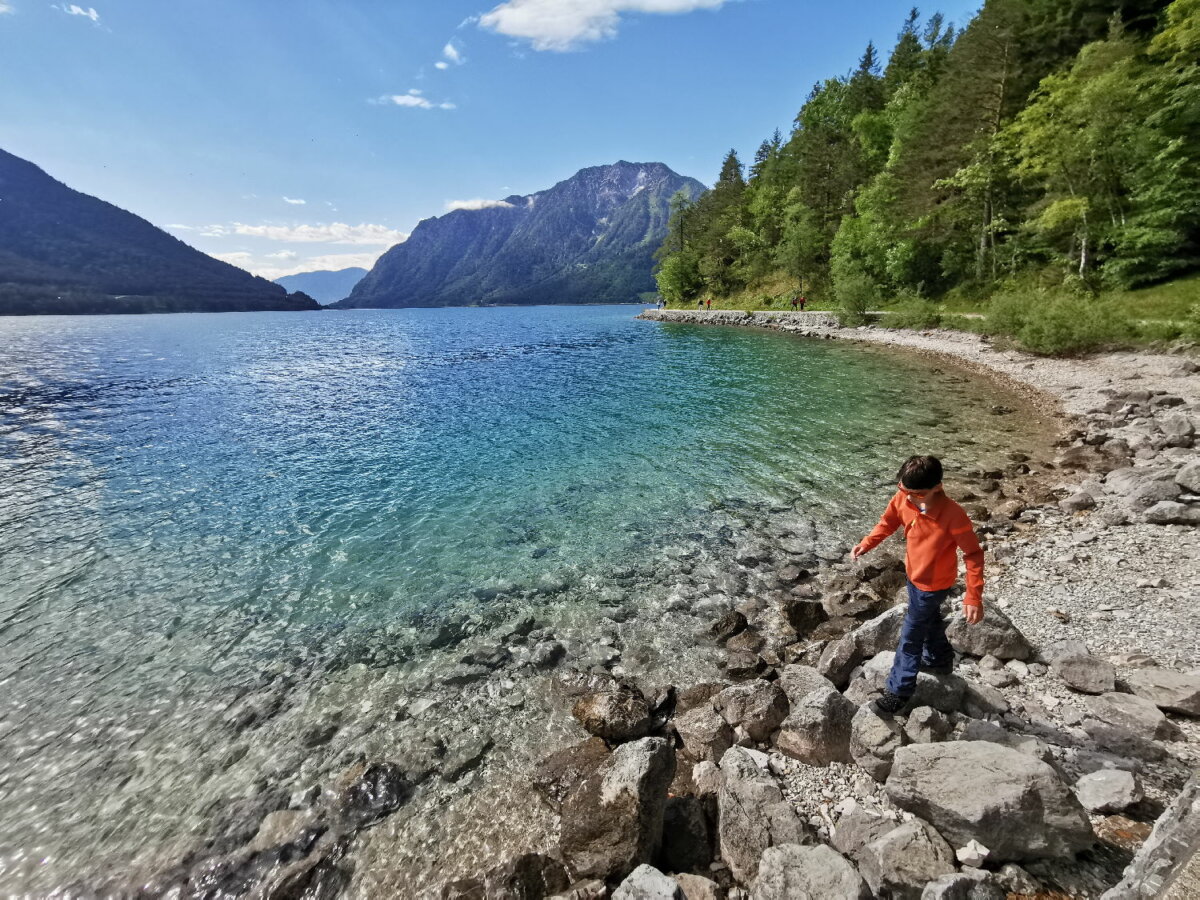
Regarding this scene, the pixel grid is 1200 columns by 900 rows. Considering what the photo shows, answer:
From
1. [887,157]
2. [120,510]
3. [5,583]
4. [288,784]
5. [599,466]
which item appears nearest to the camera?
[288,784]

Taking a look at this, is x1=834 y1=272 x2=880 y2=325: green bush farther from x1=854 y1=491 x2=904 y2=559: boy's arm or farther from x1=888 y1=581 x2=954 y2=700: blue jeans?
x1=888 y1=581 x2=954 y2=700: blue jeans

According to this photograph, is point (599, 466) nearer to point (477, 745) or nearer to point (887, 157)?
point (477, 745)

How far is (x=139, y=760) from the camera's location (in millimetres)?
7590

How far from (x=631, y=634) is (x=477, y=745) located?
3605mm

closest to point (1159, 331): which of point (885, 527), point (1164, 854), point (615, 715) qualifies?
point (885, 527)

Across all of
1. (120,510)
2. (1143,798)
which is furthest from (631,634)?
(120,510)

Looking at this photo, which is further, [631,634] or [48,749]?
[631,634]

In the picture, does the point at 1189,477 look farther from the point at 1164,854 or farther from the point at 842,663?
the point at 1164,854

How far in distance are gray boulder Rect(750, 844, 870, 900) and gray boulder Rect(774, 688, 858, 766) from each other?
164 cm

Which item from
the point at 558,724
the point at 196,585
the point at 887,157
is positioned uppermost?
the point at 887,157

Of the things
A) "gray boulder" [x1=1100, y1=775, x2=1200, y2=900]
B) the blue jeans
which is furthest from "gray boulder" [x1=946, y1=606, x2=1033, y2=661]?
"gray boulder" [x1=1100, y1=775, x2=1200, y2=900]

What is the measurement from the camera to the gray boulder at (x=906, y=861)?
4402 mm

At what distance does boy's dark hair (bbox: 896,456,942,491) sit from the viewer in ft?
20.0

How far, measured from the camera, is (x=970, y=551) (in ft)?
20.3
